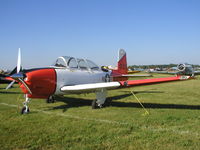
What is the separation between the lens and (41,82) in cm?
666

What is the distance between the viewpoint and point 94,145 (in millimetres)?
3637

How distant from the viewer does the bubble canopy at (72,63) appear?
7.77 m

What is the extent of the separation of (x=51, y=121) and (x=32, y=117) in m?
0.87

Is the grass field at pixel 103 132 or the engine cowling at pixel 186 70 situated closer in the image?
the grass field at pixel 103 132

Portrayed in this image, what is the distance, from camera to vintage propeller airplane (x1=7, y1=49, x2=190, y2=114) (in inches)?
255

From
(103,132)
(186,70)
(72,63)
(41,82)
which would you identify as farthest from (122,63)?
(186,70)

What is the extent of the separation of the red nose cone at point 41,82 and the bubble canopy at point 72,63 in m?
0.79

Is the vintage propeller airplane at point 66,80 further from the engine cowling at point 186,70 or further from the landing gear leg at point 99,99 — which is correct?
the engine cowling at point 186,70

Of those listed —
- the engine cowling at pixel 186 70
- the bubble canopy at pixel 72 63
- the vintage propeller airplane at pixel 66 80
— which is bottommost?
the engine cowling at pixel 186 70

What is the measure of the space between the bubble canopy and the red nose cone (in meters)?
0.79

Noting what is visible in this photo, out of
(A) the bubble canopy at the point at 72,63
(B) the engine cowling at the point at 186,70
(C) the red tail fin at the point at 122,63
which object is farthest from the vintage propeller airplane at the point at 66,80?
(B) the engine cowling at the point at 186,70

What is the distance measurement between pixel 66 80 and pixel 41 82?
1125mm

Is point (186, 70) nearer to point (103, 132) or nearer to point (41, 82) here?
point (41, 82)

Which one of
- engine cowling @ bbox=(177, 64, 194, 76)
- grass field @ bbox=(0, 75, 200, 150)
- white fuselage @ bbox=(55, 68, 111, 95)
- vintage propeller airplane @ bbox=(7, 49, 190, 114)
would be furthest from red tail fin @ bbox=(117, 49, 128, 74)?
engine cowling @ bbox=(177, 64, 194, 76)
